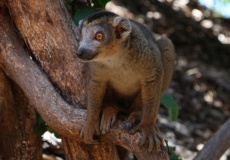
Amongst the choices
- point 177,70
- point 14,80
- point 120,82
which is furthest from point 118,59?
point 177,70

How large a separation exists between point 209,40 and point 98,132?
667cm

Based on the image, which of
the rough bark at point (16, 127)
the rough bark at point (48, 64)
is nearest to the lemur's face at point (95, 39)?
the rough bark at point (48, 64)

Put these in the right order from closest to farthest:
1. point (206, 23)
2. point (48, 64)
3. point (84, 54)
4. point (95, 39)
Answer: point (84, 54), point (95, 39), point (48, 64), point (206, 23)

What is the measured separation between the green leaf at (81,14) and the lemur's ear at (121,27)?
969 mm

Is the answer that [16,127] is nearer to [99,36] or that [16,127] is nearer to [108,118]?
[108,118]

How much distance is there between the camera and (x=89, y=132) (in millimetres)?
4609

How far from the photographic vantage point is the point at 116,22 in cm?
454

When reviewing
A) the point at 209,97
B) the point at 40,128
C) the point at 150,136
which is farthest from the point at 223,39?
the point at 150,136

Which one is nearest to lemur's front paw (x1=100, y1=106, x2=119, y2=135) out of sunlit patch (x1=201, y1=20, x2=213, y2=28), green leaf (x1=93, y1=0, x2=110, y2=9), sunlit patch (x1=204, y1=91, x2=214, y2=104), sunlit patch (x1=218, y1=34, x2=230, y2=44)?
green leaf (x1=93, y1=0, x2=110, y2=9)

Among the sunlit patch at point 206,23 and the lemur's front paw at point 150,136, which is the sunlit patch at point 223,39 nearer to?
the sunlit patch at point 206,23

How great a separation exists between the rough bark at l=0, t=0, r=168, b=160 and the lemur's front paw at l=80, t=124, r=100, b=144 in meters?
0.06

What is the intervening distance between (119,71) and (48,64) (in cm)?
75

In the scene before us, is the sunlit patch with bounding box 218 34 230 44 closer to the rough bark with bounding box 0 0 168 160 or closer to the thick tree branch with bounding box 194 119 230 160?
the thick tree branch with bounding box 194 119 230 160

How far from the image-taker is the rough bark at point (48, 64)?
15.5 ft
